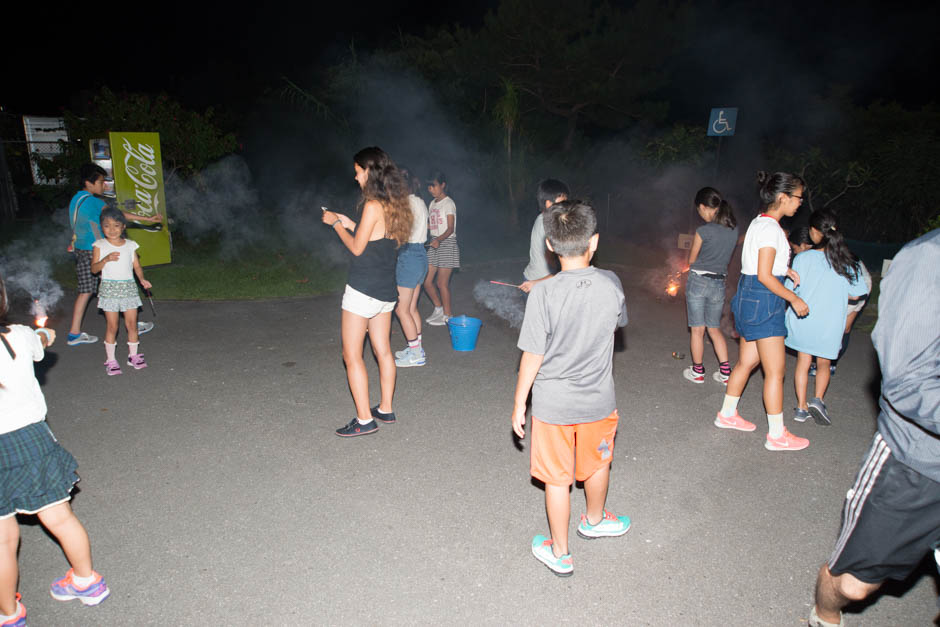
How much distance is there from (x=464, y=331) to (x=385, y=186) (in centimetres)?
238

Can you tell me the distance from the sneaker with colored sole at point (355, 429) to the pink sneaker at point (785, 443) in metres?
2.76

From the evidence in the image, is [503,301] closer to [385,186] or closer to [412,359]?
[412,359]

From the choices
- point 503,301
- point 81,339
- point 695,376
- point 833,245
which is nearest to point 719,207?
point 833,245

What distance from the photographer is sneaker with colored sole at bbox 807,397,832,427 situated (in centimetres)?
452

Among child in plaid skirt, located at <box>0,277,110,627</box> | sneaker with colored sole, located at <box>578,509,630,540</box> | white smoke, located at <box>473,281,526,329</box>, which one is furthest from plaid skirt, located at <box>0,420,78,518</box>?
white smoke, located at <box>473,281,526,329</box>

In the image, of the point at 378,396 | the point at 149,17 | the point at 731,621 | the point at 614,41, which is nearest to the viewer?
the point at 731,621

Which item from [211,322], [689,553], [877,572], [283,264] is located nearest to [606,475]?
[689,553]

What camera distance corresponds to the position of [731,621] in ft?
8.65

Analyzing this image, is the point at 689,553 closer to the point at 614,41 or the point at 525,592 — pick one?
the point at 525,592

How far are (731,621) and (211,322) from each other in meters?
6.25

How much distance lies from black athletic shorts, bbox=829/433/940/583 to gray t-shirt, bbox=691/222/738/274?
287 cm

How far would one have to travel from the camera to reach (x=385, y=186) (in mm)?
3885

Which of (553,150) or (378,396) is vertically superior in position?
(553,150)

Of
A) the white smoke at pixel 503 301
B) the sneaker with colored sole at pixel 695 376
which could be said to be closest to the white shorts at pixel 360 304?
the sneaker with colored sole at pixel 695 376
